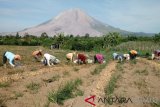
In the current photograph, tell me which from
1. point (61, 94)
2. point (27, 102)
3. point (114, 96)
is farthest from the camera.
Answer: point (114, 96)

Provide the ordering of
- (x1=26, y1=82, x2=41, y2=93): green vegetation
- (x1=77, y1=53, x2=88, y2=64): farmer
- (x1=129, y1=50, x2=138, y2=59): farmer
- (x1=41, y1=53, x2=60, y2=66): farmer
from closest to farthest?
(x1=26, y1=82, x2=41, y2=93): green vegetation
(x1=41, y1=53, x2=60, y2=66): farmer
(x1=77, y1=53, x2=88, y2=64): farmer
(x1=129, y1=50, x2=138, y2=59): farmer

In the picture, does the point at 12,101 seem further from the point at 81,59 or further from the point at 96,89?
the point at 81,59

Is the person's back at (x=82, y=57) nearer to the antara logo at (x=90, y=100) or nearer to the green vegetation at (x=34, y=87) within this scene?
the green vegetation at (x=34, y=87)

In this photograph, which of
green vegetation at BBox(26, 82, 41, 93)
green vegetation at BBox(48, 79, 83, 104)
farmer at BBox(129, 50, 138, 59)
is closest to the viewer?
green vegetation at BBox(48, 79, 83, 104)

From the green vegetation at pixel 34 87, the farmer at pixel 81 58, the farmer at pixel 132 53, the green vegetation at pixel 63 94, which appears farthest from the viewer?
the farmer at pixel 132 53

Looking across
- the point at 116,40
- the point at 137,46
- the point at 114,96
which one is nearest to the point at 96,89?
the point at 114,96

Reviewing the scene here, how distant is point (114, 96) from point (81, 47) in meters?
53.7

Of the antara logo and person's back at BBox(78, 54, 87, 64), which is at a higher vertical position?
person's back at BBox(78, 54, 87, 64)

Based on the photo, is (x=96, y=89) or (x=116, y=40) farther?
(x=116, y=40)

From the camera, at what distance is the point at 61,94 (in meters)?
8.62

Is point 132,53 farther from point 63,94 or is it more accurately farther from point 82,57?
point 63,94

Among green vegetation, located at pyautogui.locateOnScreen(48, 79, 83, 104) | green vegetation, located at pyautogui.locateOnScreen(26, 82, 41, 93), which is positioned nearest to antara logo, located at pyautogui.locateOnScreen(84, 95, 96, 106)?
green vegetation, located at pyautogui.locateOnScreen(48, 79, 83, 104)

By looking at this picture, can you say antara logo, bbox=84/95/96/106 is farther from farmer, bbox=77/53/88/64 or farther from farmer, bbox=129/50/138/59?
farmer, bbox=129/50/138/59

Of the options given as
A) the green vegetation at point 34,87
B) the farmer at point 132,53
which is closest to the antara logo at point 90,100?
the green vegetation at point 34,87
